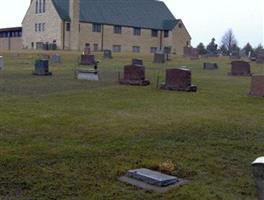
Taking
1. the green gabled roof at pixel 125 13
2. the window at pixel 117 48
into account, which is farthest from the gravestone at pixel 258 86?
the window at pixel 117 48

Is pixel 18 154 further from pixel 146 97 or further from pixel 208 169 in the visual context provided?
pixel 146 97

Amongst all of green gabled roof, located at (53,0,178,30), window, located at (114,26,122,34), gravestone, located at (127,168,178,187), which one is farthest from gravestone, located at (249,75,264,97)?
window, located at (114,26,122,34)

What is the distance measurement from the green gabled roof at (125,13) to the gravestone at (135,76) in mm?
50222

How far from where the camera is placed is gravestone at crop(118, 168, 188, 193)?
20.7ft

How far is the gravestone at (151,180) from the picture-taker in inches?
248

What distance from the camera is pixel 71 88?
18.9m

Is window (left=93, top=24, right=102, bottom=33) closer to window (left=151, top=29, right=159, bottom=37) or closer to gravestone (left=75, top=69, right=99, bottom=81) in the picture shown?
window (left=151, top=29, right=159, bottom=37)

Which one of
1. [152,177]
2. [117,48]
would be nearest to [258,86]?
[152,177]

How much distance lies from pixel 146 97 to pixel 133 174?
9555 millimetres

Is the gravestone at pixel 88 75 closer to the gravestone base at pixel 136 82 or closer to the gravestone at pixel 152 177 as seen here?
the gravestone base at pixel 136 82

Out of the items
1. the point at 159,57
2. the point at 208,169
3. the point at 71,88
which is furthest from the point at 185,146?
the point at 159,57

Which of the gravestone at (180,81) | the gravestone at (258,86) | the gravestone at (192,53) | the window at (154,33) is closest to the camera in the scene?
the gravestone at (258,86)

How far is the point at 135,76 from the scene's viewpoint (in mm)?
20766

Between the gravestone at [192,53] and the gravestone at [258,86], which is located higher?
the gravestone at [192,53]
